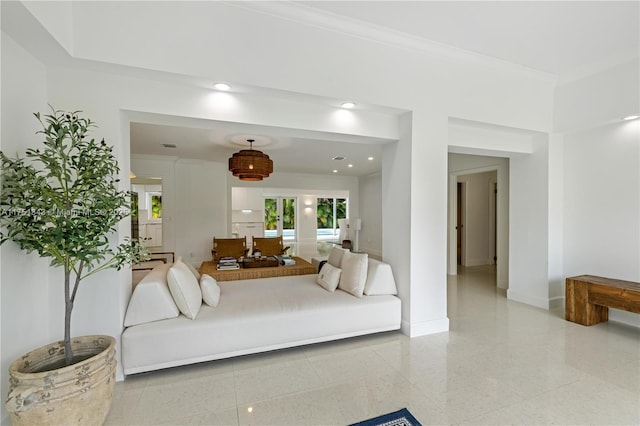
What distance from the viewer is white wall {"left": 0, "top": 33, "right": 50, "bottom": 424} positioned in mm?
1767

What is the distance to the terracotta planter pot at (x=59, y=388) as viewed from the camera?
1.48 meters

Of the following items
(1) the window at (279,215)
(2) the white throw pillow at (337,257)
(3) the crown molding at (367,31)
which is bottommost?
(2) the white throw pillow at (337,257)

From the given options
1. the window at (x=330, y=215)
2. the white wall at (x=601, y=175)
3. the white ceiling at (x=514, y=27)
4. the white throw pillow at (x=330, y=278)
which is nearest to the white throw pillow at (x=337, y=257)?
the white throw pillow at (x=330, y=278)

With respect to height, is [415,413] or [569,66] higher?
[569,66]

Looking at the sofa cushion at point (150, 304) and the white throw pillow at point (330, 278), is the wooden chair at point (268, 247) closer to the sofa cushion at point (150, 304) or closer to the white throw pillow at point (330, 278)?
the white throw pillow at point (330, 278)

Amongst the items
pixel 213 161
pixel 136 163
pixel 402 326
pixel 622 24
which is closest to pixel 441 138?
pixel 622 24

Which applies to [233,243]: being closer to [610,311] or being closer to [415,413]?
[415,413]

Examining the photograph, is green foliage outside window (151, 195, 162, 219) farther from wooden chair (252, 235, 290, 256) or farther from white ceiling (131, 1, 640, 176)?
white ceiling (131, 1, 640, 176)

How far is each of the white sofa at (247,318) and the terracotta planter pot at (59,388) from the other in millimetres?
551

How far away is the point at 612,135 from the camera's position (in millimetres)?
3635

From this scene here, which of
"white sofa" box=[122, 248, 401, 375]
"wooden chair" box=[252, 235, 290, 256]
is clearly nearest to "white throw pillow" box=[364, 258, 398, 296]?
"white sofa" box=[122, 248, 401, 375]

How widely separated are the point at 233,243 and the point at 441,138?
15.8 feet

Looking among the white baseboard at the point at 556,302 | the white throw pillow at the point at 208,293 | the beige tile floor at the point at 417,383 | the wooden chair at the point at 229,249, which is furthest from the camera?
the wooden chair at the point at 229,249

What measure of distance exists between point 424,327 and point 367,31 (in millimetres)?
3144
